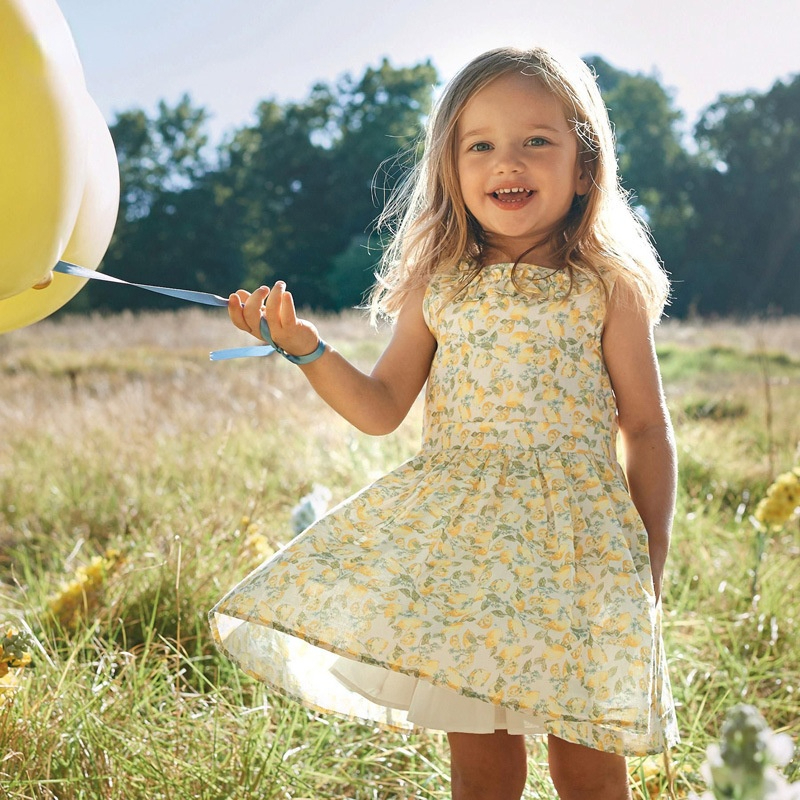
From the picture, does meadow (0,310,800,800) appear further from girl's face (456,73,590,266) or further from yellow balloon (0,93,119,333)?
girl's face (456,73,590,266)

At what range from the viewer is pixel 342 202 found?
1600cm

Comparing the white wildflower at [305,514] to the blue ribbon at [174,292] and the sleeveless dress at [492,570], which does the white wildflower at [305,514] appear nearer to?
the sleeveless dress at [492,570]

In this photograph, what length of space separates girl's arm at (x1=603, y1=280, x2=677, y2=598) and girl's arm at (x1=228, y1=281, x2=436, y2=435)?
36 cm

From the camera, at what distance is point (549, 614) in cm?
141

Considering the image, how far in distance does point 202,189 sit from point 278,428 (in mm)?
12038

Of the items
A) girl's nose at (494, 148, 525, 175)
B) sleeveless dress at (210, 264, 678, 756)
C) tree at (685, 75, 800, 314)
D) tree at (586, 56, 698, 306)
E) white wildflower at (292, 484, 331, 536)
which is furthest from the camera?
tree at (586, 56, 698, 306)

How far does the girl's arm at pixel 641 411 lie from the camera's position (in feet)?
5.22

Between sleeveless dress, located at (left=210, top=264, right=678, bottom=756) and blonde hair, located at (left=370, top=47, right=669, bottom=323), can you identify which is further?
blonde hair, located at (left=370, top=47, right=669, bottom=323)

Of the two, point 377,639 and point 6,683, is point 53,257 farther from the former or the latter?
point 6,683

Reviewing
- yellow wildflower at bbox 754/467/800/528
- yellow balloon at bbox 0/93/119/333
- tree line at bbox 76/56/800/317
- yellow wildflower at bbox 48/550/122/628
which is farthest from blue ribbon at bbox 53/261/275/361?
tree line at bbox 76/56/800/317

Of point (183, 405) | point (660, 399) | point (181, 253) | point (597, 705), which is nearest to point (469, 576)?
point (597, 705)

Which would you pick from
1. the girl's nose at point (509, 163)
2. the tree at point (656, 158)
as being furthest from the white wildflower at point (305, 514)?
the tree at point (656, 158)

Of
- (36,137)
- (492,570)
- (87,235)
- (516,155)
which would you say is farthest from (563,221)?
(36,137)

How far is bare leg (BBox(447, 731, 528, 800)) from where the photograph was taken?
5.15ft
